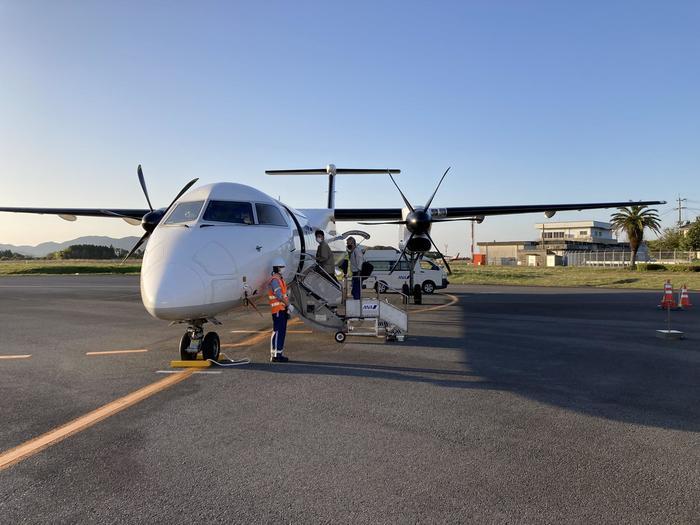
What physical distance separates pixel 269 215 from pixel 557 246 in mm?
82336

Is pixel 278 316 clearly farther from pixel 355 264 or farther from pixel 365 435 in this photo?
pixel 355 264

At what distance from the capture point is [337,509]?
3.14 meters

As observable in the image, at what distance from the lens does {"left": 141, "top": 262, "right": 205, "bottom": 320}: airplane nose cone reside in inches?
247

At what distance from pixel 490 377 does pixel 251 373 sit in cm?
354

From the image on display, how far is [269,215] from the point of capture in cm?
888

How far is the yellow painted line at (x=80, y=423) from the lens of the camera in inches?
161

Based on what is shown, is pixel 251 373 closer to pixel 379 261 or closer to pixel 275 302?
pixel 275 302

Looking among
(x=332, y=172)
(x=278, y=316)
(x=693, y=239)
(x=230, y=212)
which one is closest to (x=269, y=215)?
(x=230, y=212)

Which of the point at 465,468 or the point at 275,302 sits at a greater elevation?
the point at 275,302

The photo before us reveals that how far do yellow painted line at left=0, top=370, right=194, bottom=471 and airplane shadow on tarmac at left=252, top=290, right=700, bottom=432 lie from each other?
1.67 m

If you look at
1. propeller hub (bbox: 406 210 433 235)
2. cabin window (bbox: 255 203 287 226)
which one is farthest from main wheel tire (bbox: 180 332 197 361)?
propeller hub (bbox: 406 210 433 235)

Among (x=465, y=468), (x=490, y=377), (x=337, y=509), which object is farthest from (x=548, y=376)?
(x=337, y=509)

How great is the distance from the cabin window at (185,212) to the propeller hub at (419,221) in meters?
8.11

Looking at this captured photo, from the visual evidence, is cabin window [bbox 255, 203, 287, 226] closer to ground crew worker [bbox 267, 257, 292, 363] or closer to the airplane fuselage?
the airplane fuselage
